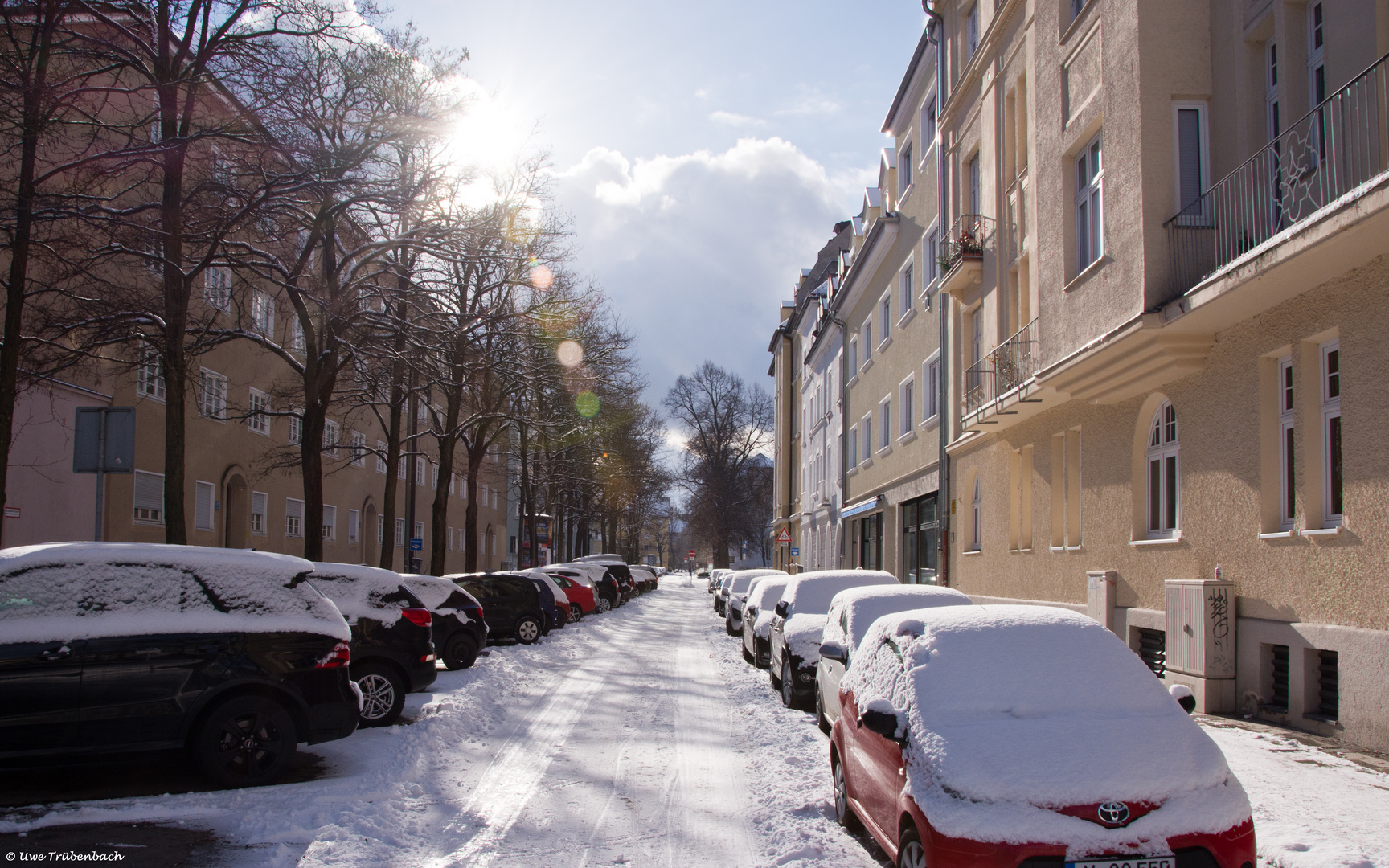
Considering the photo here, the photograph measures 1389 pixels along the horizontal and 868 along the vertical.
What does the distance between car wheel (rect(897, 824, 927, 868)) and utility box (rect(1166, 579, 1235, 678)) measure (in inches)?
280

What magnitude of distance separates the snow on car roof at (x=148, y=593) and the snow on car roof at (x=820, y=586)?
6655 millimetres

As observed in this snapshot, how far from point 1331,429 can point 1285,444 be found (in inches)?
26.3

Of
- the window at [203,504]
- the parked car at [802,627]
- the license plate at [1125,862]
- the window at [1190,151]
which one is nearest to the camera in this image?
the license plate at [1125,862]

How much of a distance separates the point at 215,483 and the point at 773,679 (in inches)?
757

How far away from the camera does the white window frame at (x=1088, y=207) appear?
13859 millimetres

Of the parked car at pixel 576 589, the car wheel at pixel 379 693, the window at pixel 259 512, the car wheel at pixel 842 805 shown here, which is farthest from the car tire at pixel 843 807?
the window at pixel 259 512

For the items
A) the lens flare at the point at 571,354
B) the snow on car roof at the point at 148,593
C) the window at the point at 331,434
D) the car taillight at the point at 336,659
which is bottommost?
the car taillight at the point at 336,659

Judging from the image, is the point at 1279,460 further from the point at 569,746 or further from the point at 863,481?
the point at 863,481

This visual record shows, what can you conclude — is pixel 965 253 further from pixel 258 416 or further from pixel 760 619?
pixel 258 416

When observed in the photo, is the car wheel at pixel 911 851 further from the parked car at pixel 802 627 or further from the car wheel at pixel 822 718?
the parked car at pixel 802 627

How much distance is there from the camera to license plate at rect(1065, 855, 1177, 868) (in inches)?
165

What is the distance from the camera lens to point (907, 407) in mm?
27672

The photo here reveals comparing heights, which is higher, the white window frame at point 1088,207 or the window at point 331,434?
the white window frame at point 1088,207

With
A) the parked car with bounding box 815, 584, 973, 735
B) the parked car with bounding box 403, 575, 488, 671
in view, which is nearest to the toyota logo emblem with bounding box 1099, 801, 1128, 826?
the parked car with bounding box 815, 584, 973, 735
